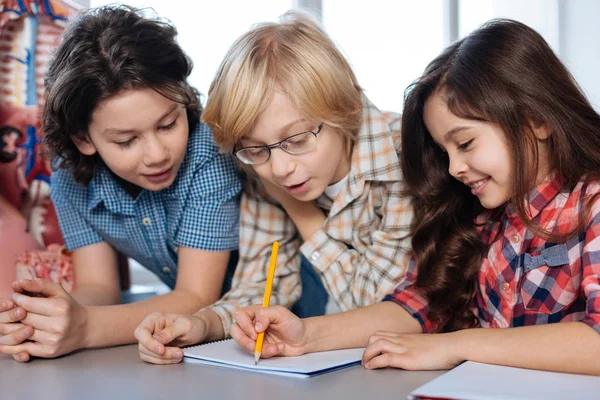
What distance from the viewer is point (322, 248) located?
146 centimetres

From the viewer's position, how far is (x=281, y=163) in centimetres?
129

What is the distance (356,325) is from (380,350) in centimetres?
17

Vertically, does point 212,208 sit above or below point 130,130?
below

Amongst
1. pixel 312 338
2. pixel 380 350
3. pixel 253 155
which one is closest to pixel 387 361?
pixel 380 350

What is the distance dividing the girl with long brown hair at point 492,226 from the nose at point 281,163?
0.70 feet

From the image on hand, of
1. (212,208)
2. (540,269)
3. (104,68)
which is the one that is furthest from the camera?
(212,208)

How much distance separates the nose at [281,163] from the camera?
4.25 feet

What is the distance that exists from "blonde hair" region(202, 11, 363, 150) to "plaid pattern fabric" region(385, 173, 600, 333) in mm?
348

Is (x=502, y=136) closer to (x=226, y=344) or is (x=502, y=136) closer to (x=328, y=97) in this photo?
(x=328, y=97)

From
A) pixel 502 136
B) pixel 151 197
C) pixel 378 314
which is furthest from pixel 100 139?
pixel 502 136

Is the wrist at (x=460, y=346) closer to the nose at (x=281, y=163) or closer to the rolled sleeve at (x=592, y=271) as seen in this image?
the rolled sleeve at (x=592, y=271)

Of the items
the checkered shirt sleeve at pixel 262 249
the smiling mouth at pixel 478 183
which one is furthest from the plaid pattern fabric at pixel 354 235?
the smiling mouth at pixel 478 183

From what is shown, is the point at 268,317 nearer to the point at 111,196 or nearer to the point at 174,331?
the point at 174,331

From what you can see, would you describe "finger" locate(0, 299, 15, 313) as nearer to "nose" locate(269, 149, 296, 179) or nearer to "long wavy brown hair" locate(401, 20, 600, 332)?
"nose" locate(269, 149, 296, 179)
